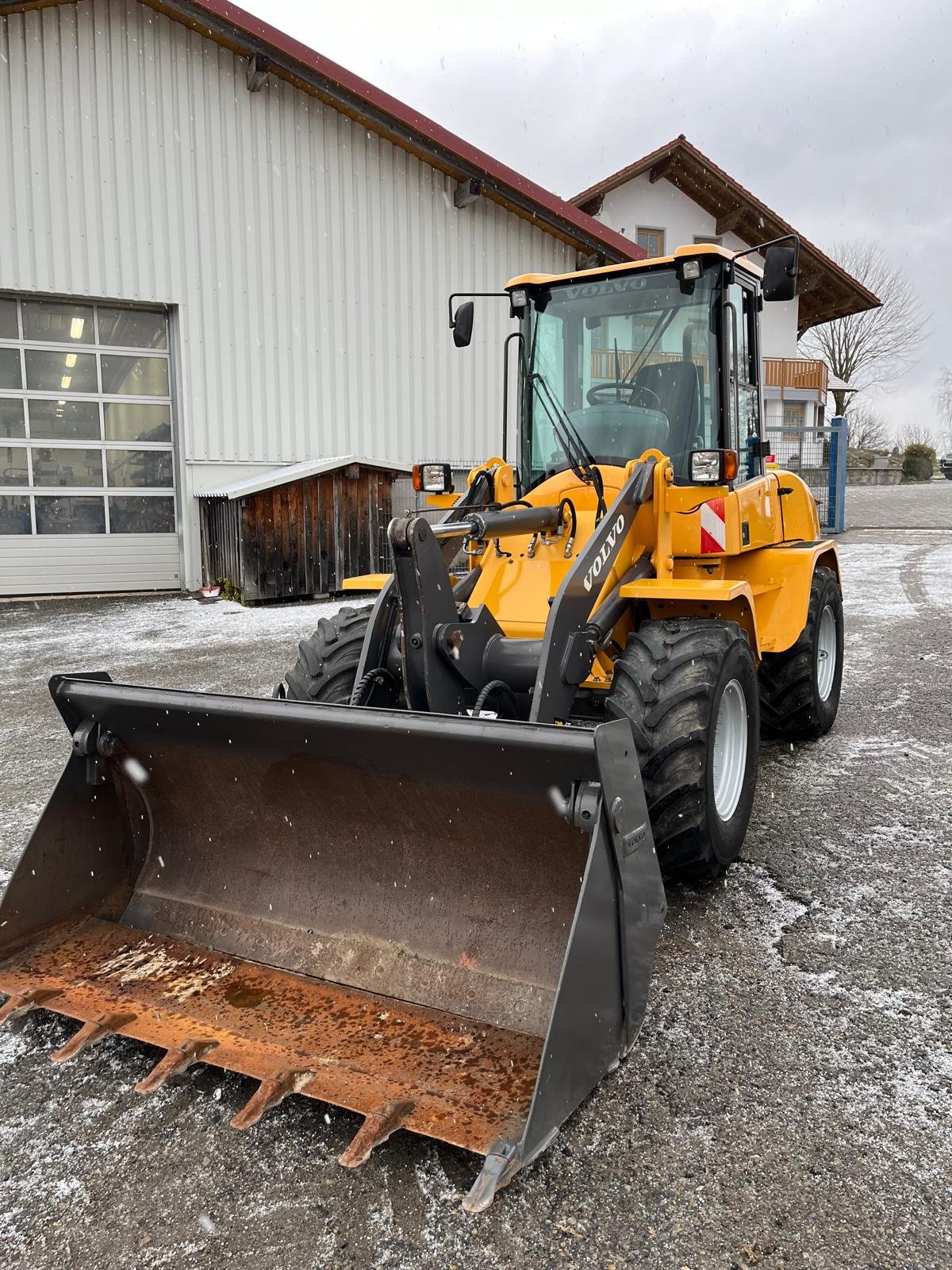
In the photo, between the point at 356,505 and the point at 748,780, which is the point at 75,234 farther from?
the point at 748,780

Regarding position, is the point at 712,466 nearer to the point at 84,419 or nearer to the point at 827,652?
the point at 827,652

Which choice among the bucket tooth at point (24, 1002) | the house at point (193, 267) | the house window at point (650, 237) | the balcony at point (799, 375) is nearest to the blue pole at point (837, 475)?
the house at point (193, 267)

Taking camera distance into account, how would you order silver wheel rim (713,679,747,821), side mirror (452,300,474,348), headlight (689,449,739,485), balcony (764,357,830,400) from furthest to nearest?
balcony (764,357,830,400) < side mirror (452,300,474,348) < headlight (689,449,739,485) < silver wheel rim (713,679,747,821)

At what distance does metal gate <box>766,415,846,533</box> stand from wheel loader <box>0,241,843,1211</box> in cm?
1494

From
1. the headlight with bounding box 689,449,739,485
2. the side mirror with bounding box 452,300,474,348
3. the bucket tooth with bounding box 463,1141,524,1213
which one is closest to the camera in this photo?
the bucket tooth with bounding box 463,1141,524,1213

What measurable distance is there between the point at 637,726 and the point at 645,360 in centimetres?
189

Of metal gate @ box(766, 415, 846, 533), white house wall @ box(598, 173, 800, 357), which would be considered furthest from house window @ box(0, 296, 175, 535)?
white house wall @ box(598, 173, 800, 357)

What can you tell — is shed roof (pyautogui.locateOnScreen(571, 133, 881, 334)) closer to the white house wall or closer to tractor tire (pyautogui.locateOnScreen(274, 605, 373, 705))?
the white house wall

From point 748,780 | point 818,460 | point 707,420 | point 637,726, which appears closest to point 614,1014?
point 637,726

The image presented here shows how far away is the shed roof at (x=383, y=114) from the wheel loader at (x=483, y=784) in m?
9.31

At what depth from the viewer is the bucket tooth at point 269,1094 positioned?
7.42 ft

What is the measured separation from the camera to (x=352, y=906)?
3.04 meters

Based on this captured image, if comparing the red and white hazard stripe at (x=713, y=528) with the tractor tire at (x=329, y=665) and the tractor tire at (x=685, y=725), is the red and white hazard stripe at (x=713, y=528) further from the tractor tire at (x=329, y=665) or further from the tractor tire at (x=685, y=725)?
the tractor tire at (x=329, y=665)

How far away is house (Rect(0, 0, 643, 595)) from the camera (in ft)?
37.7
